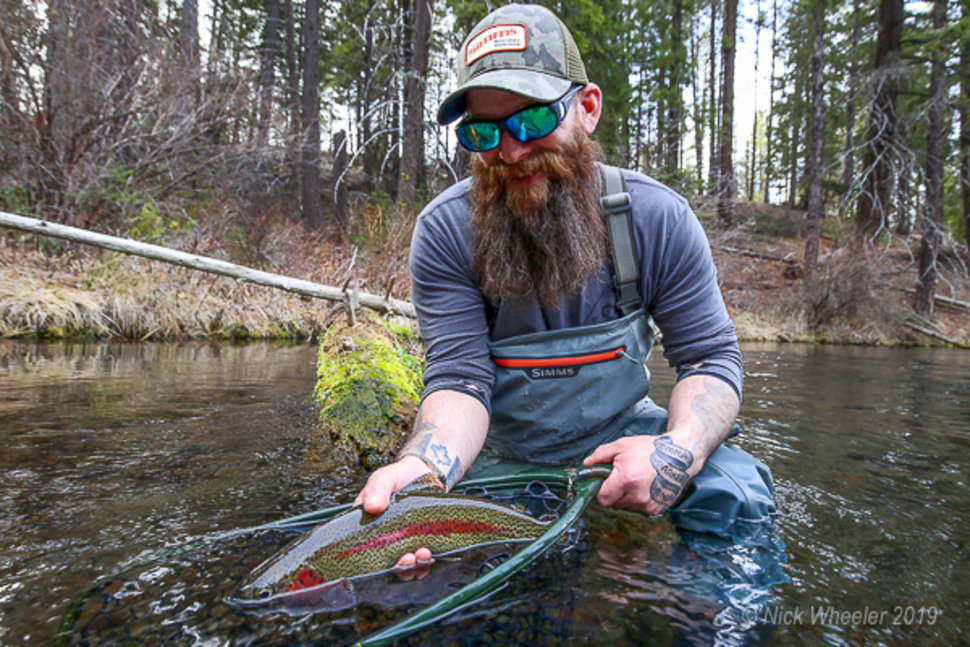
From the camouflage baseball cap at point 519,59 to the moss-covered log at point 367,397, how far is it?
1869 mm

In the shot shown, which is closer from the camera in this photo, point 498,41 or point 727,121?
point 498,41

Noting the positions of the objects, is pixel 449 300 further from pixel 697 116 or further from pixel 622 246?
pixel 697 116

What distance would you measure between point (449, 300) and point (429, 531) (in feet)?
3.84

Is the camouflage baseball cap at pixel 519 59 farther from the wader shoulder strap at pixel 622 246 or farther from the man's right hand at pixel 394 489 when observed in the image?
the man's right hand at pixel 394 489

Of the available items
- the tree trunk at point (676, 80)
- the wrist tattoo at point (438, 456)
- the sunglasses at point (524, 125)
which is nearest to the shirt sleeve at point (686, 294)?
the sunglasses at point (524, 125)

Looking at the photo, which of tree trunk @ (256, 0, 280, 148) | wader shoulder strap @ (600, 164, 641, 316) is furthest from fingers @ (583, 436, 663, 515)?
tree trunk @ (256, 0, 280, 148)

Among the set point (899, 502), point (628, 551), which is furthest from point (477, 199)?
point (899, 502)

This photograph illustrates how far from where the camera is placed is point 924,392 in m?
6.82

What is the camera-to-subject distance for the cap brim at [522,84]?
243cm

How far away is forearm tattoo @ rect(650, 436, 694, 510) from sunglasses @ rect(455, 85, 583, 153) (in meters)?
1.34

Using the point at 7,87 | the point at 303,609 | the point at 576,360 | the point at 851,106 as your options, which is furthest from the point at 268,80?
the point at 851,106

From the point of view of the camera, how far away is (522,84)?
2445mm

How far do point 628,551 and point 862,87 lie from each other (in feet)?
61.9

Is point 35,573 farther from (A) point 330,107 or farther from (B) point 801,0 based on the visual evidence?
(A) point 330,107
